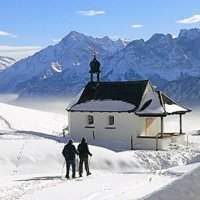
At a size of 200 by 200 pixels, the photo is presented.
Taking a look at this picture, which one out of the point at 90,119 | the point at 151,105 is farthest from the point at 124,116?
the point at 90,119

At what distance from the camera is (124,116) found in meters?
41.5

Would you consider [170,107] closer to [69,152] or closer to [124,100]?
[124,100]

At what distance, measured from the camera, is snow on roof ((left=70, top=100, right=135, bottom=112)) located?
137ft

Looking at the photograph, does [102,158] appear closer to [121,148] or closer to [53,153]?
[53,153]

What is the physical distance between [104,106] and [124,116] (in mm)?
1870

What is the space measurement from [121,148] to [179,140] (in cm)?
475

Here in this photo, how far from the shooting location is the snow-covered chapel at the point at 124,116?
4084 cm

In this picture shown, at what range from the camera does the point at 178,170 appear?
78.5ft

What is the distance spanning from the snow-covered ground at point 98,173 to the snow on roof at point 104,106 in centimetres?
416

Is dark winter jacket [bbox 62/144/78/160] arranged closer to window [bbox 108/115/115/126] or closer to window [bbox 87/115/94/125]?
window [bbox 108/115/115/126]

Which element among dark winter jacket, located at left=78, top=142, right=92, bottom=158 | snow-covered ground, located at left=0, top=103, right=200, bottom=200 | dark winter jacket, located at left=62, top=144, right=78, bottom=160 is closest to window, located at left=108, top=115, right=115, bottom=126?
snow-covered ground, located at left=0, top=103, right=200, bottom=200

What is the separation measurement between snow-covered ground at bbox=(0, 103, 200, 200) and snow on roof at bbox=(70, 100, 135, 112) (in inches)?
164

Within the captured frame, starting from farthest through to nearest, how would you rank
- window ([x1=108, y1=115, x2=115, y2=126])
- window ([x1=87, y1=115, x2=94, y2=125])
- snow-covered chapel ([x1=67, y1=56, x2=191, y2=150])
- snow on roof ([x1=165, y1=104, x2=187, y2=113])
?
1. window ([x1=87, y1=115, x2=94, y2=125])
2. window ([x1=108, y1=115, x2=115, y2=126])
3. snow on roof ([x1=165, y1=104, x2=187, y2=113])
4. snow-covered chapel ([x1=67, y1=56, x2=191, y2=150])

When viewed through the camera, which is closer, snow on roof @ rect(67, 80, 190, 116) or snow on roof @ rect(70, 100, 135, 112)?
snow on roof @ rect(67, 80, 190, 116)
